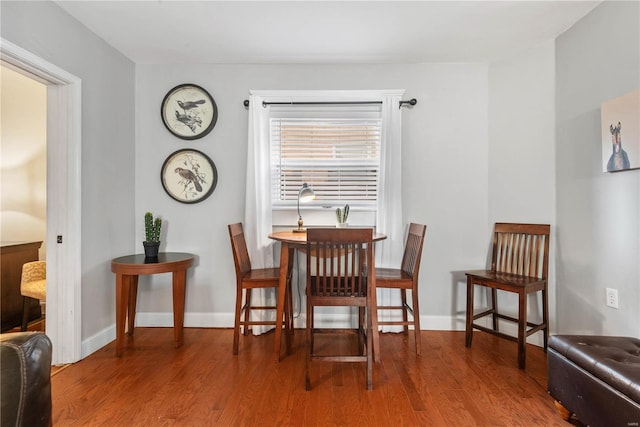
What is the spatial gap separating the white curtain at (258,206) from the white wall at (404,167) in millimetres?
156

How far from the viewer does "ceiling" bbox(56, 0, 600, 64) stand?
83.5 inches

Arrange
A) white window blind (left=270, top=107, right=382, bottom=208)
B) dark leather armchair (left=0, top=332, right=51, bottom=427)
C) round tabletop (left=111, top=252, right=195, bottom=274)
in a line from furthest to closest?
1. white window blind (left=270, top=107, right=382, bottom=208)
2. round tabletop (left=111, top=252, right=195, bottom=274)
3. dark leather armchair (left=0, top=332, right=51, bottom=427)

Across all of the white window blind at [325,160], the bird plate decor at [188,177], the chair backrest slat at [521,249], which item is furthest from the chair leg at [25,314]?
the chair backrest slat at [521,249]

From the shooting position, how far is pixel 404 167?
9.60ft

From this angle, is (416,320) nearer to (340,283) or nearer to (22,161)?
(340,283)

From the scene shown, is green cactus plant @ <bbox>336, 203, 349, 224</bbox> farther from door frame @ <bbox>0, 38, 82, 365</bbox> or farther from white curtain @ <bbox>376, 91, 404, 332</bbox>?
door frame @ <bbox>0, 38, 82, 365</bbox>

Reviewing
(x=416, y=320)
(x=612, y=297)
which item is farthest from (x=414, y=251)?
(x=612, y=297)

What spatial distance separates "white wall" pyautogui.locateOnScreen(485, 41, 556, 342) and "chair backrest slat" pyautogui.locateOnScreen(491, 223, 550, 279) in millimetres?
118

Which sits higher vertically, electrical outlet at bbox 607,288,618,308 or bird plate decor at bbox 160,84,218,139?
bird plate decor at bbox 160,84,218,139

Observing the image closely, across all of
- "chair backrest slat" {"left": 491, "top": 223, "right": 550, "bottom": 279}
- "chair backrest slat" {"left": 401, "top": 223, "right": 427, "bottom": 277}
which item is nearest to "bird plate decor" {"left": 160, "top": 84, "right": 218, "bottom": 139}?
"chair backrest slat" {"left": 401, "top": 223, "right": 427, "bottom": 277}

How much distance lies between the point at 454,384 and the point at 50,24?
3.45 m

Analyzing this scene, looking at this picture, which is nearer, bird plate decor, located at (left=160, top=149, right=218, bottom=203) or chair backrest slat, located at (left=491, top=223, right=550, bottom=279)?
chair backrest slat, located at (left=491, top=223, right=550, bottom=279)

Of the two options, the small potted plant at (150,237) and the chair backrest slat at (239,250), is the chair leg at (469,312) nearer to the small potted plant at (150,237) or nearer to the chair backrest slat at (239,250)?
the chair backrest slat at (239,250)

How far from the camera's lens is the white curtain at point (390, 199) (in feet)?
9.26
